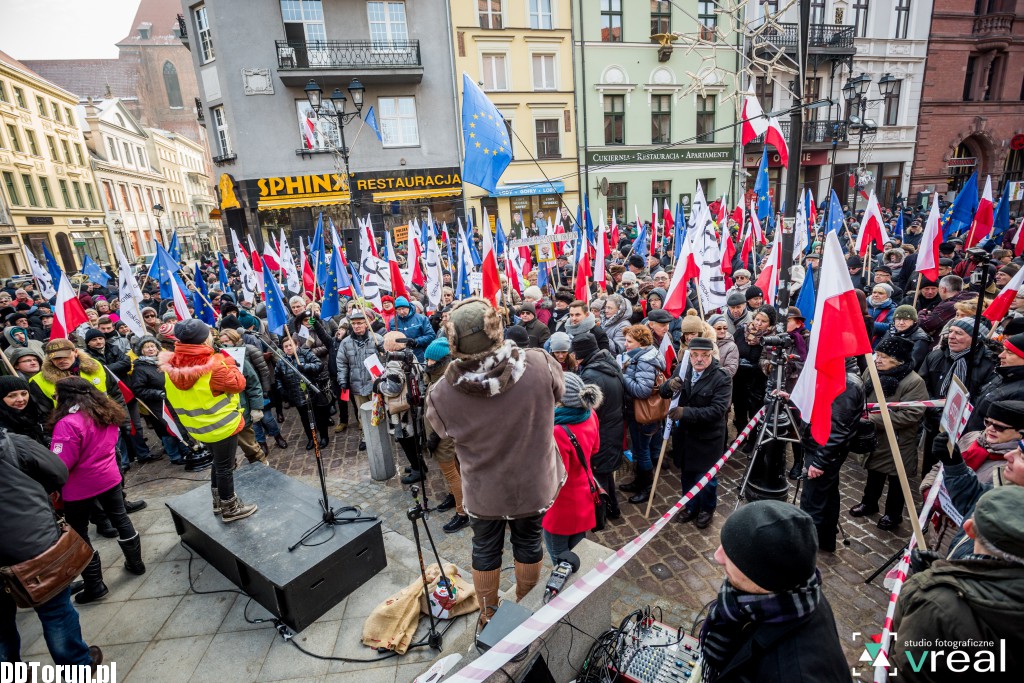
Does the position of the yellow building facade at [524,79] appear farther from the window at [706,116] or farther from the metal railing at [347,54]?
the window at [706,116]

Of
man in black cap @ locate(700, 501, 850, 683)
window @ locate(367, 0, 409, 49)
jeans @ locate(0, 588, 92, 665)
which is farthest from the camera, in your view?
window @ locate(367, 0, 409, 49)

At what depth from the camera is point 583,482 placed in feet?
11.3

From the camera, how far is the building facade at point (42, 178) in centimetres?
3238

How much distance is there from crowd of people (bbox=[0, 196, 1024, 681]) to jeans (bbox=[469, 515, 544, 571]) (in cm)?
1

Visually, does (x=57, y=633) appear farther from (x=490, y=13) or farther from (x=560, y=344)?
(x=490, y=13)

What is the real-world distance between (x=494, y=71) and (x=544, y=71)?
2.57 metres

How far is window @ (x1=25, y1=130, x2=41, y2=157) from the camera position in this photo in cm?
3547

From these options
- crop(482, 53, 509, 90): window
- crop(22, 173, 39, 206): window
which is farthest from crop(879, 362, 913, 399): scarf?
crop(22, 173, 39, 206): window

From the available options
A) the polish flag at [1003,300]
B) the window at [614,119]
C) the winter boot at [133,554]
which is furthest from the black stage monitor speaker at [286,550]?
the window at [614,119]

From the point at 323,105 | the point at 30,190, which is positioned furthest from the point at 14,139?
the point at 323,105

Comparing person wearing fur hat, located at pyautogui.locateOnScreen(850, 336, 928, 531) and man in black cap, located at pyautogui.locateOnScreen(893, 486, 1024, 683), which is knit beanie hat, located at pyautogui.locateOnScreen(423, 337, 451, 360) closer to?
man in black cap, located at pyautogui.locateOnScreen(893, 486, 1024, 683)

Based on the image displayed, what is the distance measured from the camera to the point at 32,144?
35.8m

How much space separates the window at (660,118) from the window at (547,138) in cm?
535

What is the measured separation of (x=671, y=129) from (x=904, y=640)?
28.7 m
